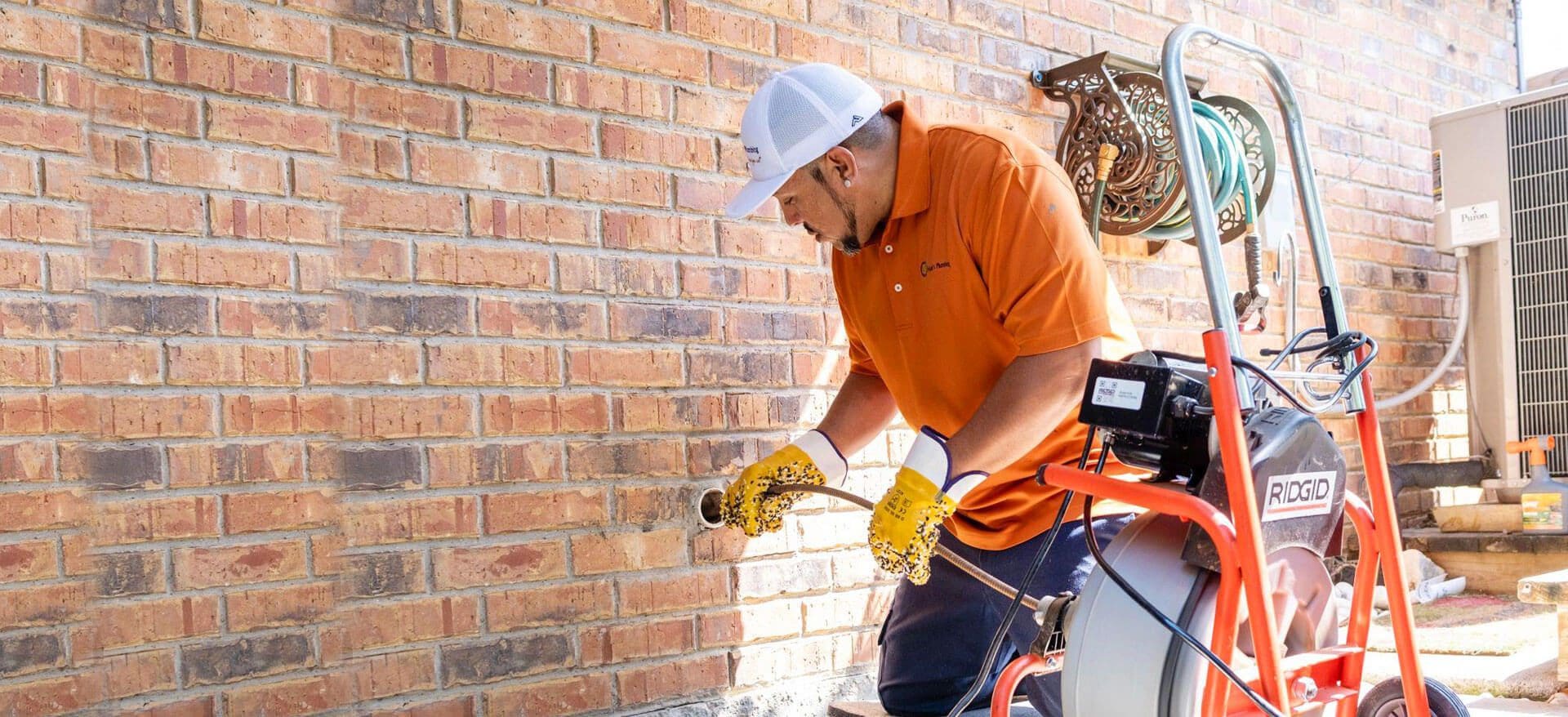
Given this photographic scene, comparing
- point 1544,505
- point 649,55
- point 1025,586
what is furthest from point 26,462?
point 1544,505

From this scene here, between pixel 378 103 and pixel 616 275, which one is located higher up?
pixel 378 103

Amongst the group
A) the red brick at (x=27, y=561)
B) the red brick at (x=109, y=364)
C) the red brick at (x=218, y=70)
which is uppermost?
the red brick at (x=218, y=70)

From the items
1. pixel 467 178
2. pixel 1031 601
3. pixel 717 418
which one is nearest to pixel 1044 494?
pixel 1031 601

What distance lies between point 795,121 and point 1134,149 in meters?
1.33

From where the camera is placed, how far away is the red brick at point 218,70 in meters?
1.95

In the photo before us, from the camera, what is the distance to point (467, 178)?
228cm

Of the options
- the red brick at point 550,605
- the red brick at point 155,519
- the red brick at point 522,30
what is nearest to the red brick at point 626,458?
the red brick at point 550,605

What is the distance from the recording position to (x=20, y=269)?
178 cm

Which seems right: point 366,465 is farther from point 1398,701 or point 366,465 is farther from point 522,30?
point 1398,701

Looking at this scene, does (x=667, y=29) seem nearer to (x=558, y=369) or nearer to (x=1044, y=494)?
(x=558, y=369)

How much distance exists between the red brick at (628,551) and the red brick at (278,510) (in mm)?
480

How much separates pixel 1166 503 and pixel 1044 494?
1.76 feet

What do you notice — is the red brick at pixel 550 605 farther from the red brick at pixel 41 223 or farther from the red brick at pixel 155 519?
the red brick at pixel 41 223

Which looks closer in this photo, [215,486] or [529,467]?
[215,486]
